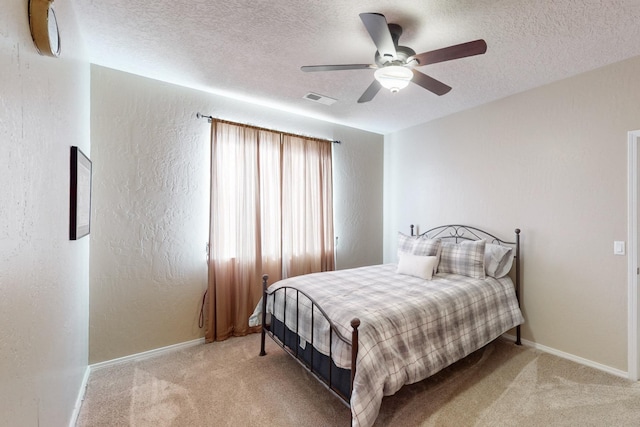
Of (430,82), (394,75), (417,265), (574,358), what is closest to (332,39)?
(394,75)

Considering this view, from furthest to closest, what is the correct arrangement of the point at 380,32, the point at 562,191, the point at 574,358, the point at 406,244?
the point at 406,244, the point at 562,191, the point at 574,358, the point at 380,32

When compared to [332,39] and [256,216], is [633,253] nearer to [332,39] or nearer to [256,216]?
[332,39]

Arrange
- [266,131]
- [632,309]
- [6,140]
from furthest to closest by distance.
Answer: [266,131] → [632,309] → [6,140]

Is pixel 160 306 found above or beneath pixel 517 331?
above

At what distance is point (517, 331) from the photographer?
122 inches

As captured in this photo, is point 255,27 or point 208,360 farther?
point 208,360

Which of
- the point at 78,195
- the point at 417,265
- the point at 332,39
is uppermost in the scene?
the point at 332,39

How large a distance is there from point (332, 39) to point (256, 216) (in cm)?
203

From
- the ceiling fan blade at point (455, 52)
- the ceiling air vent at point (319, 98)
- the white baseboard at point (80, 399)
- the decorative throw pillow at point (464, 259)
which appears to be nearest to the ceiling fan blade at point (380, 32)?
the ceiling fan blade at point (455, 52)

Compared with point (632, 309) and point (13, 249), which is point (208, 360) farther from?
point (632, 309)

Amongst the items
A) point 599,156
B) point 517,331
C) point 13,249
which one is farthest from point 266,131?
point 517,331

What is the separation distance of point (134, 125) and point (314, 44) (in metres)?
1.88

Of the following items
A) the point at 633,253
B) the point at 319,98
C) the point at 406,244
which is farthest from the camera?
the point at 406,244

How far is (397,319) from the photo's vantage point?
6.67 feet
